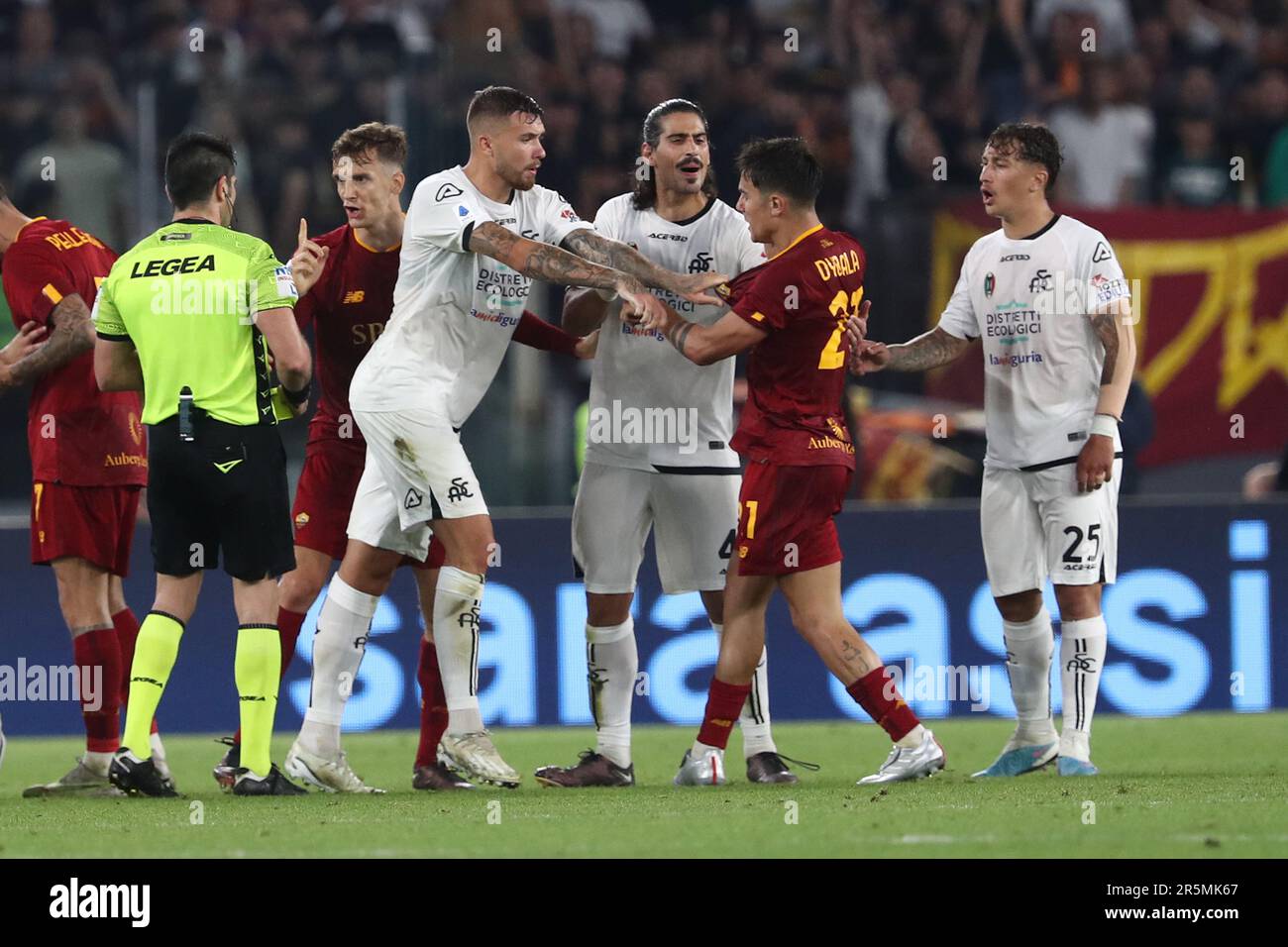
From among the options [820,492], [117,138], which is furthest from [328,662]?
[117,138]

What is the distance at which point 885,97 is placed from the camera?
1316 cm

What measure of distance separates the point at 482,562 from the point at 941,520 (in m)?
3.53

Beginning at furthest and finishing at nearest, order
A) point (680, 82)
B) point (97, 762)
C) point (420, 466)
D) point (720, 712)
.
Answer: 1. point (680, 82)
2. point (97, 762)
3. point (720, 712)
4. point (420, 466)

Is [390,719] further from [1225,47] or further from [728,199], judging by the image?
[1225,47]

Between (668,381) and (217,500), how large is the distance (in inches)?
66.3

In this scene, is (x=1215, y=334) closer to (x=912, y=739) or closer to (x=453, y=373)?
(x=912, y=739)

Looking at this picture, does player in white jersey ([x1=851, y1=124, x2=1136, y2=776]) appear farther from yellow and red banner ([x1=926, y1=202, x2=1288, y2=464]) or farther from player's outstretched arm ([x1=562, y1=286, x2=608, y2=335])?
yellow and red banner ([x1=926, y1=202, x2=1288, y2=464])

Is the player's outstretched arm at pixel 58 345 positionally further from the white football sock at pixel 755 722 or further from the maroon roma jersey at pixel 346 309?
the white football sock at pixel 755 722

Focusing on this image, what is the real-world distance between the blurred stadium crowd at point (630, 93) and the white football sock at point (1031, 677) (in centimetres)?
347

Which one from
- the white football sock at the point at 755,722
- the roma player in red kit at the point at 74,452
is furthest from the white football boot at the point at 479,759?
the roma player in red kit at the point at 74,452

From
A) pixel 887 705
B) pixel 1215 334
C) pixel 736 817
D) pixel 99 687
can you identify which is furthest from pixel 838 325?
pixel 1215 334

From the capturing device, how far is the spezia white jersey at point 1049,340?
23.6 ft

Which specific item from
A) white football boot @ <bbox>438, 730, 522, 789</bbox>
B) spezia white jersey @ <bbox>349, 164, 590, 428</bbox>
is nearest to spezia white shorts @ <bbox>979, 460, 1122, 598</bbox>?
spezia white jersey @ <bbox>349, 164, 590, 428</bbox>

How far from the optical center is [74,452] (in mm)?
7133
